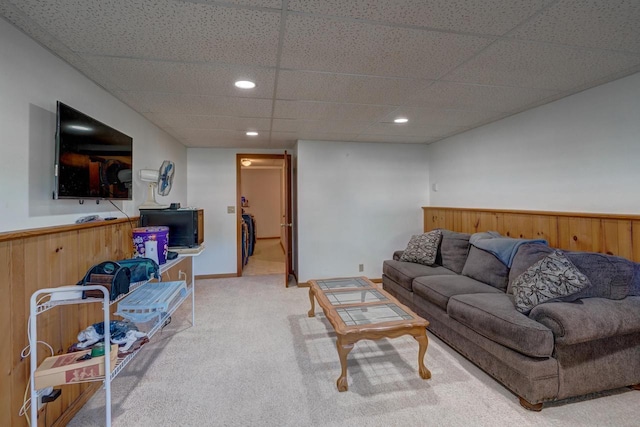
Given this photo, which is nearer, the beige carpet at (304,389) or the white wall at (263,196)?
the beige carpet at (304,389)

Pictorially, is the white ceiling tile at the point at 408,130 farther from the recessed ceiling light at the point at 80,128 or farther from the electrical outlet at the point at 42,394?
the electrical outlet at the point at 42,394

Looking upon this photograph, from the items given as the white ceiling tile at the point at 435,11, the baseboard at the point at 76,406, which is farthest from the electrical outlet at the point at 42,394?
the white ceiling tile at the point at 435,11

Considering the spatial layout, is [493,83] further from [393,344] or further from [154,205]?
[154,205]

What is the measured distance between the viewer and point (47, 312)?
1.54 meters

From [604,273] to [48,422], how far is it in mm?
3513

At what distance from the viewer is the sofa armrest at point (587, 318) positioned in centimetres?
162

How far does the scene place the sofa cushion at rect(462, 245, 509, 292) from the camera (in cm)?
253

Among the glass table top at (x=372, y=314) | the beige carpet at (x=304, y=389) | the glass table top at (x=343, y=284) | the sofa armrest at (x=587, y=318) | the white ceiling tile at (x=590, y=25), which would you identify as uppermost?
the white ceiling tile at (x=590, y=25)

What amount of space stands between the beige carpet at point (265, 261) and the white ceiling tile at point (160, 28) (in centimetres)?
388

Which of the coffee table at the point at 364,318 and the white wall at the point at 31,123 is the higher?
the white wall at the point at 31,123

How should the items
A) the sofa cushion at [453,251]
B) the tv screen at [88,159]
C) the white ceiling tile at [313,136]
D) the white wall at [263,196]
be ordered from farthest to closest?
the white wall at [263,196]
the white ceiling tile at [313,136]
the sofa cushion at [453,251]
the tv screen at [88,159]

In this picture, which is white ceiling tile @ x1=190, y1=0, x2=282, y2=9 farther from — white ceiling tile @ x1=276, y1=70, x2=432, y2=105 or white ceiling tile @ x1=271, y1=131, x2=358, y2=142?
white ceiling tile @ x1=271, y1=131, x2=358, y2=142

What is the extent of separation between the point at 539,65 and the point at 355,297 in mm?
2264

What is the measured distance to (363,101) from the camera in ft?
8.45
